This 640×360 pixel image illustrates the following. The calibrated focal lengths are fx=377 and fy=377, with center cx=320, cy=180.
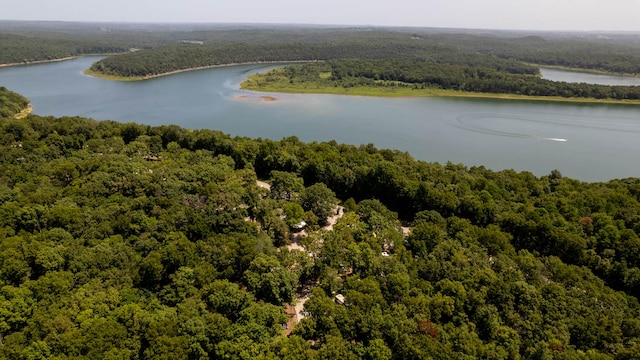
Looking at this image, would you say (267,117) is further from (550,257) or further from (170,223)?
(550,257)

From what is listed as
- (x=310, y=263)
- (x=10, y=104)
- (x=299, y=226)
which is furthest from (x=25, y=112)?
(x=310, y=263)

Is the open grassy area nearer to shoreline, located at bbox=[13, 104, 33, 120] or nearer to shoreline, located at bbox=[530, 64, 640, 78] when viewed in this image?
shoreline, located at bbox=[13, 104, 33, 120]

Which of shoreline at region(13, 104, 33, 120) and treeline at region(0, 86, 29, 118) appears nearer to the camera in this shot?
treeline at region(0, 86, 29, 118)

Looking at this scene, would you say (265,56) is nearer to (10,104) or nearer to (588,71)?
(10,104)

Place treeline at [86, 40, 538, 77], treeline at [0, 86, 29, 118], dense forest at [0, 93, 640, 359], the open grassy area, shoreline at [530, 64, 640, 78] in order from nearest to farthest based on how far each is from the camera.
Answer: dense forest at [0, 93, 640, 359] < treeline at [0, 86, 29, 118] < the open grassy area < treeline at [86, 40, 538, 77] < shoreline at [530, 64, 640, 78]

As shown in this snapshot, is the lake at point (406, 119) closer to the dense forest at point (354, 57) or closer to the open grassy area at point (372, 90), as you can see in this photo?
the open grassy area at point (372, 90)

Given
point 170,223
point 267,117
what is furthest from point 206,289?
point 267,117

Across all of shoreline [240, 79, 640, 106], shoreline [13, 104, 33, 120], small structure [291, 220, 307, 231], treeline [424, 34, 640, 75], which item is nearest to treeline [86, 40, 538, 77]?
treeline [424, 34, 640, 75]
